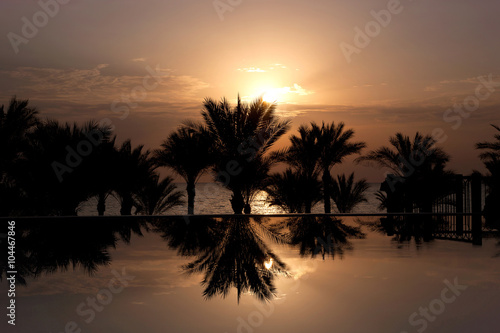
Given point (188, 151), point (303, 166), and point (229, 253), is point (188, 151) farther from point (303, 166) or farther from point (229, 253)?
point (229, 253)

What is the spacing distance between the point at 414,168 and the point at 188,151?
24.2ft

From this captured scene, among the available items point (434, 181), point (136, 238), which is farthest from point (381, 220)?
point (136, 238)

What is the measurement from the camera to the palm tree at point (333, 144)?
64.4ft

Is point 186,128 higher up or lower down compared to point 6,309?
higher up

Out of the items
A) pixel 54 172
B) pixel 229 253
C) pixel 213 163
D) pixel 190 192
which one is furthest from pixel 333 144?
pixel 229 253

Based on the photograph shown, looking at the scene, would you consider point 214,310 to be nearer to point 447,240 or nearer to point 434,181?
point 447,240

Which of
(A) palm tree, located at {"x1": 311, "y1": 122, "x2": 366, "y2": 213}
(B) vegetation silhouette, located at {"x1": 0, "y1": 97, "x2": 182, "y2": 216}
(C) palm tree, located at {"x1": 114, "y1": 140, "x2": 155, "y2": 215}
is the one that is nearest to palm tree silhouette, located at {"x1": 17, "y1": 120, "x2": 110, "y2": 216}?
(B) vegetation silhouette, located at {"x1": 0, "y1": 97, "x2": 182, "y2": 216}

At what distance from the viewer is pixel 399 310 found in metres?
4.27

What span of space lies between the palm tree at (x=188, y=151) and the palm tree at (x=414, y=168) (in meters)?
5.75

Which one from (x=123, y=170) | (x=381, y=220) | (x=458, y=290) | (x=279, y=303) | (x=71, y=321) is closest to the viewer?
(x=71, y=321)

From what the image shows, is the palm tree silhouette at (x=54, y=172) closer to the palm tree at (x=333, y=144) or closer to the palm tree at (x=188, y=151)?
the palm tree at (x=188, y=151)

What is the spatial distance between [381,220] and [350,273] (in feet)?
21.9

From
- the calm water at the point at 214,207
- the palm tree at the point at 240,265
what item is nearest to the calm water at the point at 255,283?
the palm tree at the point at 240,265

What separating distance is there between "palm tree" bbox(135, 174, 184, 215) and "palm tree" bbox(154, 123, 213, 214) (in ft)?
4.48
